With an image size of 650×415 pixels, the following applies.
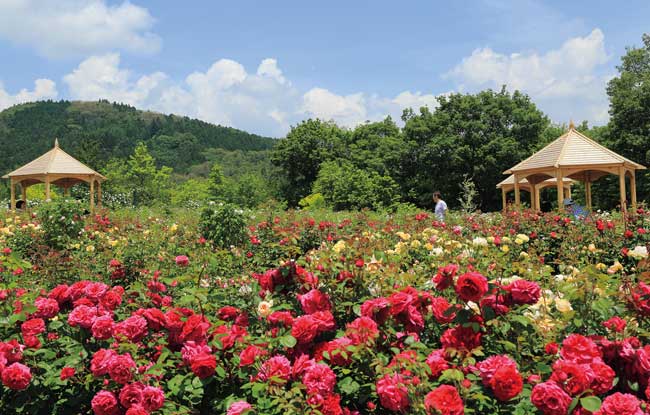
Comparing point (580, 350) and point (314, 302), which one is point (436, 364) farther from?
point (314, 302)

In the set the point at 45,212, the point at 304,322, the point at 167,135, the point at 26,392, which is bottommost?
the point at 26,392

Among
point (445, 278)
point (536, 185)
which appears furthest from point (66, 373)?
point (536, 185)

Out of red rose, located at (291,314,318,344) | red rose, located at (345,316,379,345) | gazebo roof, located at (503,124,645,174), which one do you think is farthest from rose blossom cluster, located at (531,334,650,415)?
gazebo roof, located at (503,124,645,174)

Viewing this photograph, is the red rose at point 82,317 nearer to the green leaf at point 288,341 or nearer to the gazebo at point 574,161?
the green leaf at point 288,341

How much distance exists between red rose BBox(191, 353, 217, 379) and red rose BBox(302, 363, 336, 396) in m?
0.32

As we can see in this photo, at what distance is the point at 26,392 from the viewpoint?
2.03 metres

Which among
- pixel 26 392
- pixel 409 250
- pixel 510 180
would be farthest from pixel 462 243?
pixel 510 180

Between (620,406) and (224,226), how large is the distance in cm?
636

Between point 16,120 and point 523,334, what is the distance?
334ft

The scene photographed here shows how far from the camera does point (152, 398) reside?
1735 mm

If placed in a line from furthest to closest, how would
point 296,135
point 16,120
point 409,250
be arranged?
1. point 16,120
2. point 296,135
3. point 409,250

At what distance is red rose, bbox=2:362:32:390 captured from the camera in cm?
190

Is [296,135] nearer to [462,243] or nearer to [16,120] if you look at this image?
[462,243]

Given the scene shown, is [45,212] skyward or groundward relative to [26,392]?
skyward
